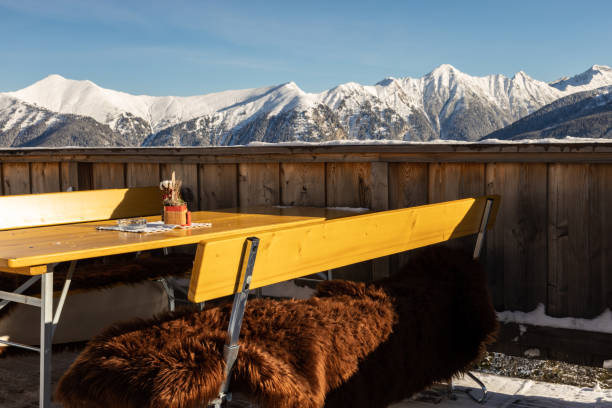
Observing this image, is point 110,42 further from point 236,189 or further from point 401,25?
point 236,189

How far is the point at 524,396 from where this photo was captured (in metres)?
2.76

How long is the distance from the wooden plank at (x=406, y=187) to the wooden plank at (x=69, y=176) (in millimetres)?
2607

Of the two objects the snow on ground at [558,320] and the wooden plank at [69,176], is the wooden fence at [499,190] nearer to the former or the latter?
the snow on ground at [558,320]

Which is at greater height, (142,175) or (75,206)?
(142,175)

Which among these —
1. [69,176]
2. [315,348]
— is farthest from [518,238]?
[69,176]

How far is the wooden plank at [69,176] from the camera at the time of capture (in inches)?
190

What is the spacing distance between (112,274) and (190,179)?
1323 mm

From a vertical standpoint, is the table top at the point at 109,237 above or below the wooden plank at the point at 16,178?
below

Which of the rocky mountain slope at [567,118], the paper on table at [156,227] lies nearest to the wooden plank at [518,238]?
the paper on table at [156,227]

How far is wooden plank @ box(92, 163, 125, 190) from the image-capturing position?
187 inches

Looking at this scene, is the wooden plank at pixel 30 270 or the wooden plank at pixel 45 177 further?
the wooden plank at pixel 45 177

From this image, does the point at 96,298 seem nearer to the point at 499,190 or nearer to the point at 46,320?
the point at 46,320

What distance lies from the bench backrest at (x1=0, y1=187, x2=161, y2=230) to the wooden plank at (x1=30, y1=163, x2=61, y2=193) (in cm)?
120

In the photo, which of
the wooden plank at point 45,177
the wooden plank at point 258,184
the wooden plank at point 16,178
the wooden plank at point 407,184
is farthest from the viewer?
the wooden plank at point 16,178
